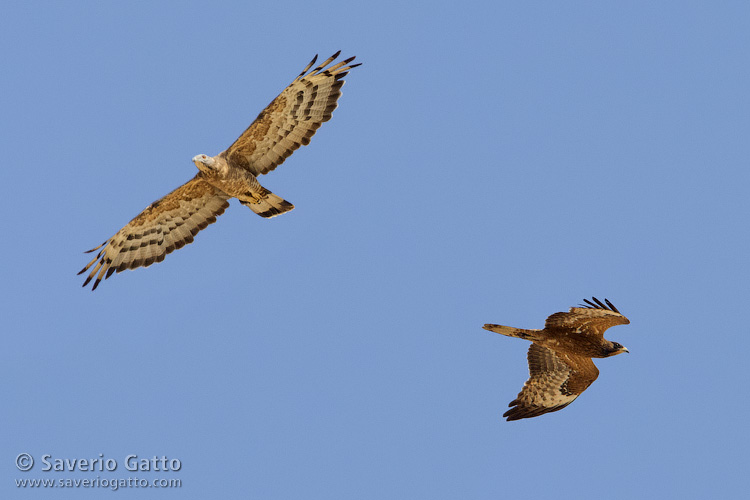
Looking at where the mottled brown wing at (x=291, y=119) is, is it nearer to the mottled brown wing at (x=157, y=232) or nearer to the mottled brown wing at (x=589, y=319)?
the mottled brown wing at (x=157, y=232)

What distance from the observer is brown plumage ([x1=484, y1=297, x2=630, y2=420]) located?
51.5 ft

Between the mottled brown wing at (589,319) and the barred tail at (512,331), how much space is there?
1.07 feet

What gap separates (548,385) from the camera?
17516 mm

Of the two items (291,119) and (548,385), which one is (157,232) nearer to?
(291,119)

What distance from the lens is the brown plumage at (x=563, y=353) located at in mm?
15711

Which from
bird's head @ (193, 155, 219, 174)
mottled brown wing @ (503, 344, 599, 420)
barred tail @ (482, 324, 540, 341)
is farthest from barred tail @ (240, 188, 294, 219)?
mottled brown wing @ (503, 344, 599, 420)

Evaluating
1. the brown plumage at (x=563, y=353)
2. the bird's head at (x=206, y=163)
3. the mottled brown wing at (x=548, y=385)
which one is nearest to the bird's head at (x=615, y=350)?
the brown plumage at (x=563, y=353)

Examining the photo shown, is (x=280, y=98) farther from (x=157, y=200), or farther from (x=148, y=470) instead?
(x=148, y=470)

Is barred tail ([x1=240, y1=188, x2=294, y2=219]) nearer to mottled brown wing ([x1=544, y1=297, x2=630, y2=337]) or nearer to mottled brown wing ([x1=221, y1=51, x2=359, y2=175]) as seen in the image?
mottled brown wing ([x1=221, y1=51, x2=359, y2=175])

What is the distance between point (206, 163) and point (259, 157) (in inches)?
43.5

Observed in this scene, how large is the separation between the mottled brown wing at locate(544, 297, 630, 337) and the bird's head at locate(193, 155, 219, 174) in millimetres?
6445

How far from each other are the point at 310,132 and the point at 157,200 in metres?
3.16

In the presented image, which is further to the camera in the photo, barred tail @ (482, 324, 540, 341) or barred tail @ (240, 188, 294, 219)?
barred tail @ (240, 188, 294, 219)

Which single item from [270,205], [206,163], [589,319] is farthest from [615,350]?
[206,163]
